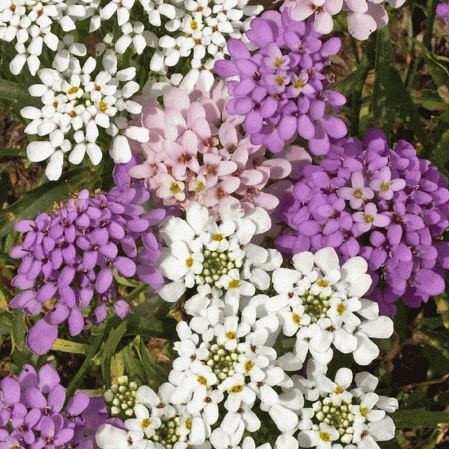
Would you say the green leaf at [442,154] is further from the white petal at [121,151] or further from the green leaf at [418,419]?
the white petal at [121,151]

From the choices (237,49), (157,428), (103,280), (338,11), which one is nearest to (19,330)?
(103,280)

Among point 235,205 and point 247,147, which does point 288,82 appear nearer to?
point 247,147

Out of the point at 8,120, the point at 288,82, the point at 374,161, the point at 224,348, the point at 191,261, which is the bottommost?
the point at 8,120

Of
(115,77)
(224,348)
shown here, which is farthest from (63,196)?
(224,348)

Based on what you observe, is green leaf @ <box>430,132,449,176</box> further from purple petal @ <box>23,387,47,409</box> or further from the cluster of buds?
purple petal @ <box>23,387,47,409</box>

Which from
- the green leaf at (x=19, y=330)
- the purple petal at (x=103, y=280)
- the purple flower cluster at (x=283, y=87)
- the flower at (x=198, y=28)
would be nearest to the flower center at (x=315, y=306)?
the purple flower cluster at (x=283, y=87)

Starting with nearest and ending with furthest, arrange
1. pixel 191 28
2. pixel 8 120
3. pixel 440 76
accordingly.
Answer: pixel 191 28, pixel 440 76, pixel 8 120

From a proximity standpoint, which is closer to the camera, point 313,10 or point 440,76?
point 313,10
